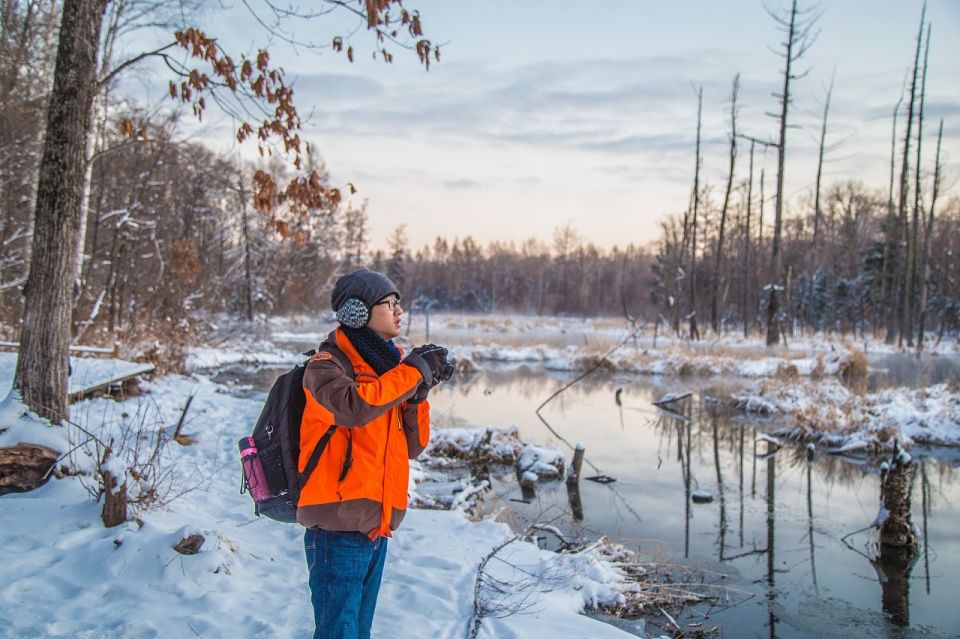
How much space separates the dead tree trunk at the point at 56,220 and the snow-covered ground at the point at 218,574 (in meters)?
0.27

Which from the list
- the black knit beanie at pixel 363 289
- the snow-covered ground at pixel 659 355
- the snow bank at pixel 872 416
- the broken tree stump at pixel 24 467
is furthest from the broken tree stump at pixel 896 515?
the snow-covered ground at pixel 659 355

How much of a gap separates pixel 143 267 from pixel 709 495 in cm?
1750

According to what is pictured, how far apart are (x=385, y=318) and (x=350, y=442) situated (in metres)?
0.52

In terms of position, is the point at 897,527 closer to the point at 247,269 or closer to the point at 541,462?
the point at 541,462

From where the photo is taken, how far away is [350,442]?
8.03 ft

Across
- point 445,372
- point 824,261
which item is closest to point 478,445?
point 445,372

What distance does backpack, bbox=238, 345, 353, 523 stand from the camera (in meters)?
2.48

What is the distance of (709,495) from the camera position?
826 centimetres

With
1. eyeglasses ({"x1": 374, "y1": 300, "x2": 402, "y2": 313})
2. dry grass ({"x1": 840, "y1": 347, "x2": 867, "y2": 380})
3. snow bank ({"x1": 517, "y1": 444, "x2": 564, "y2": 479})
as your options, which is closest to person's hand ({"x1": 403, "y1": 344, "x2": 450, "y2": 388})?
eyeglasses ({"x1": 374, "y1": 300, "x2": 402, "y2": 313})

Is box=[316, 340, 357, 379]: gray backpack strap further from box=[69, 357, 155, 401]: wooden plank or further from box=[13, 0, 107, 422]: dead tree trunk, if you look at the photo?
box=[69, 357, 155, 401]: wooden plank

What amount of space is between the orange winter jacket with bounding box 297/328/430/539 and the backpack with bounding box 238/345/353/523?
59 millimetres

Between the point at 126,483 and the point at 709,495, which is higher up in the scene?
the point at 126,483

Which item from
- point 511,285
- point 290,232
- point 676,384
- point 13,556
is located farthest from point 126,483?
point 511,285

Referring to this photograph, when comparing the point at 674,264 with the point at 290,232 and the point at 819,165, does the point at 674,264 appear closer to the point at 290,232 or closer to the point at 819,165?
the point at 819,165
